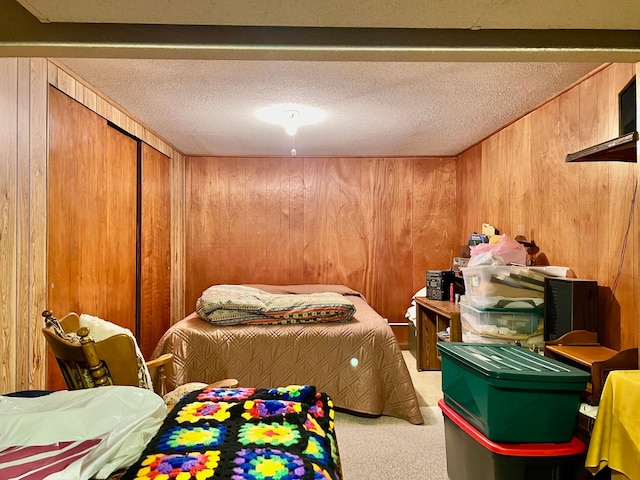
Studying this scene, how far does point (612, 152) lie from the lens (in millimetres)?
2020

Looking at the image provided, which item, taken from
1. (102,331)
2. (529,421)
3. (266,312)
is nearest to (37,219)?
(102,331)

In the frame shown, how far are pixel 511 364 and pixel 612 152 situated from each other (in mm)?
1083

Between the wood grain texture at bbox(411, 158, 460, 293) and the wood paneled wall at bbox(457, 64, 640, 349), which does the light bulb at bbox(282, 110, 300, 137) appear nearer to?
the wood paneled wall at bbox(457, 64, 640, 349)

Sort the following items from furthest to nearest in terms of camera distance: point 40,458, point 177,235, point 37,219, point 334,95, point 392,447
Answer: point 177,235, point 334,95, point 392,447, point 37,219, point 40,458

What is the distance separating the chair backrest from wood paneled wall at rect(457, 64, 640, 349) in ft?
6.53

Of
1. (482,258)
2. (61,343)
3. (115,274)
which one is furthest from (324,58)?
(115,274)

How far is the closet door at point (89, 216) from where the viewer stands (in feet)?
8.28

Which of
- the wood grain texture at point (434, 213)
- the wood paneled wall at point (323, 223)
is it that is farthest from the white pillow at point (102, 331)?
the wood grain texture at point (434, 213)

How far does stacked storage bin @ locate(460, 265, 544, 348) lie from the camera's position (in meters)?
2.74

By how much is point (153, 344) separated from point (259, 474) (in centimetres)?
357

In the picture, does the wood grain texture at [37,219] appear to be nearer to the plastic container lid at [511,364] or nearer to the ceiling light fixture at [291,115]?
the ceiling light fixture at [291,115]

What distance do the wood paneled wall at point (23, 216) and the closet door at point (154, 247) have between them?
1.50 metres

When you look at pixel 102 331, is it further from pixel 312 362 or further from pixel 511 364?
pixel 511 364

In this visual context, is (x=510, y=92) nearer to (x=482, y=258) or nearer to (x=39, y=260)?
(x=482, y=258)
